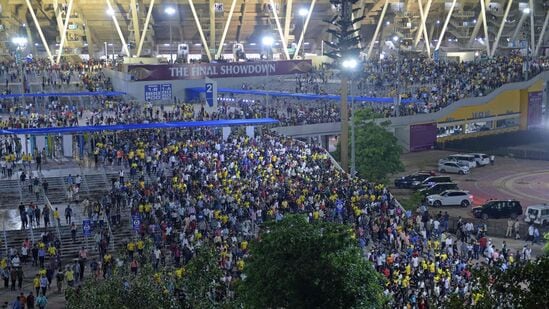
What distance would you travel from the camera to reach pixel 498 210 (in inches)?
1512

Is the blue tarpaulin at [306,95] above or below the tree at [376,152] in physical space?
above

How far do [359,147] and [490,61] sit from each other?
31.0m

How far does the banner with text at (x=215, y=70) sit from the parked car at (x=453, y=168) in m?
13.0

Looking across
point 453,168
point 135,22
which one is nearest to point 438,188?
point 453,168

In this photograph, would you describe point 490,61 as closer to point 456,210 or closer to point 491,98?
point 491,98

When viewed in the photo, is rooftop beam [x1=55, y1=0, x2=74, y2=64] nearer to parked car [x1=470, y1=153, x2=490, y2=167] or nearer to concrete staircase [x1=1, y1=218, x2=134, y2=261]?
parked car [x1=470, y1=153, x2=490, y2=167]

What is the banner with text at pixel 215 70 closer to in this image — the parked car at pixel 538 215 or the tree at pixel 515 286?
the parked car at pixel 538 215

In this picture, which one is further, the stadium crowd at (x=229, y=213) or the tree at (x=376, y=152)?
the tree at (x=376, y=152)

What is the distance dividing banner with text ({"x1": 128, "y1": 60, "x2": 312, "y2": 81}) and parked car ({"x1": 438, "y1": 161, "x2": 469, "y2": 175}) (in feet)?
42.7

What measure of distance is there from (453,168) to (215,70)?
18368 mm

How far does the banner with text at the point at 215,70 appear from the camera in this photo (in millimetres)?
57469

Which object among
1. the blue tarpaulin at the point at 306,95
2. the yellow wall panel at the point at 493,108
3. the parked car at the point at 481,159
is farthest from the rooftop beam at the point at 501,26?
the parked car at the point at 481,159

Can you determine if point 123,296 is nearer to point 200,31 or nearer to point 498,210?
point 498,210

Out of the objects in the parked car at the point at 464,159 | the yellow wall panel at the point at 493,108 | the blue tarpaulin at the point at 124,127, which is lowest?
the parked car at the point at 464,159
